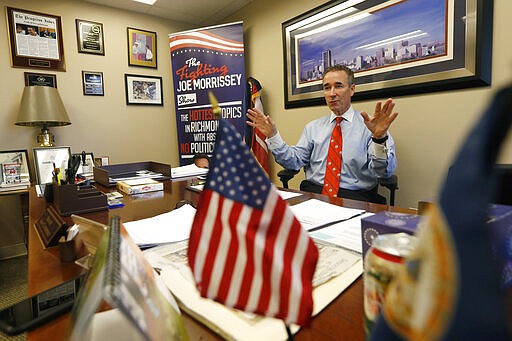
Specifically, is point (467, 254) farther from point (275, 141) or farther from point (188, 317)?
point (275, 141)

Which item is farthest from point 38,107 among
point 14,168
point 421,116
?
point 421,116

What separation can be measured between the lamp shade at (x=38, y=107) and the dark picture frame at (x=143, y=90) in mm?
858

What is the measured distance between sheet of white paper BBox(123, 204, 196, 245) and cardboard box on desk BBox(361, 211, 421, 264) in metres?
0.43

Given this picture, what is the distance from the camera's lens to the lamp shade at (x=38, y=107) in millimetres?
2520

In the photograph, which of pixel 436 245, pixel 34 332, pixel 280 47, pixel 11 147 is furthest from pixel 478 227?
pixel 11 147

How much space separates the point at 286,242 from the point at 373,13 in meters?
2.36

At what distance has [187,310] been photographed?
0.49 metres

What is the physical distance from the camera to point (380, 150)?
173 cm

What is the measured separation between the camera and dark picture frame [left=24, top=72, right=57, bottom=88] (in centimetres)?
281

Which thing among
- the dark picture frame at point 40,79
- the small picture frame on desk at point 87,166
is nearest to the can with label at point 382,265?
the small picture frame on desk at point 87,166

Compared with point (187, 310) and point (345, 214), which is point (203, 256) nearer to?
point (187, 310)

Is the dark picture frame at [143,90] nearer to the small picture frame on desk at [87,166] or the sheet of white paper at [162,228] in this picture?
the small picture frame on desk at [87,166]

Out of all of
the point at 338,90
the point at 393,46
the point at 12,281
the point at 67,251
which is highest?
the point at 393,46

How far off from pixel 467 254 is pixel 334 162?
196cm
